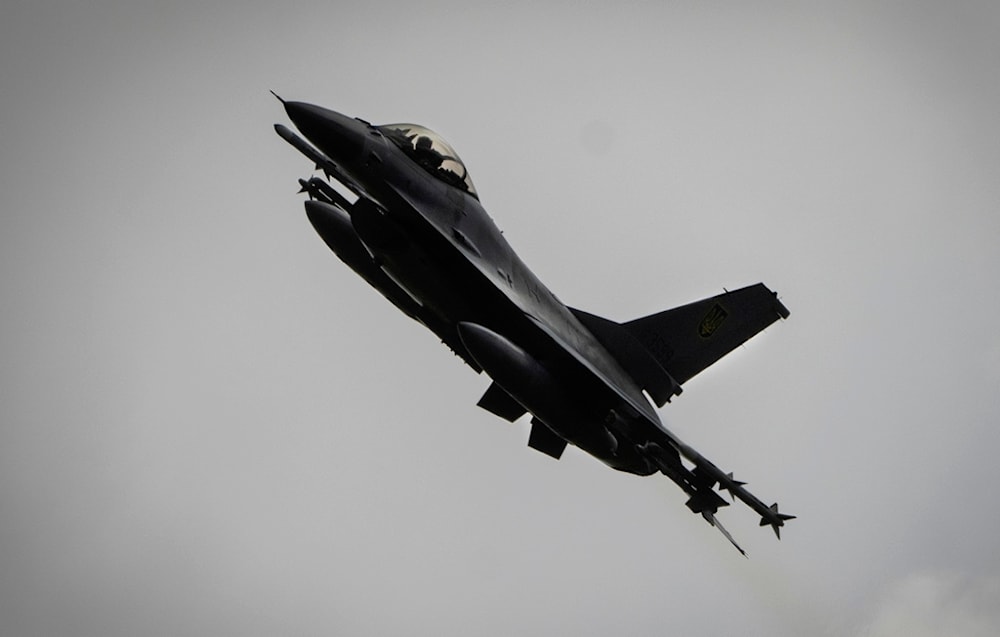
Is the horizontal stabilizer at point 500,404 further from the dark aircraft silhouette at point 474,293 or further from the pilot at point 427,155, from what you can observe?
the pilot at point 427,155

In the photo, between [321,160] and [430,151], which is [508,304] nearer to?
[430,151]

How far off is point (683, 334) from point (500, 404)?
14.3 ft

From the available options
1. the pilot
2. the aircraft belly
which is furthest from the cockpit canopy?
the aircraft belly

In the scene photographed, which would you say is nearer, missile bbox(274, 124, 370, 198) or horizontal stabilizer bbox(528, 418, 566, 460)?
missile bbox(274, 124, 370, 198)

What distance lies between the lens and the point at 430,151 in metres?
17.4

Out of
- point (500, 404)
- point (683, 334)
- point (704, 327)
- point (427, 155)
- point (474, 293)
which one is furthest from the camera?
point (704, 327)

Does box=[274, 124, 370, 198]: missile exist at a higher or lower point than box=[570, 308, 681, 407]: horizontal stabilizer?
higher

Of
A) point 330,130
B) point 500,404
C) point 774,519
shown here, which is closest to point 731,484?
point 774,519

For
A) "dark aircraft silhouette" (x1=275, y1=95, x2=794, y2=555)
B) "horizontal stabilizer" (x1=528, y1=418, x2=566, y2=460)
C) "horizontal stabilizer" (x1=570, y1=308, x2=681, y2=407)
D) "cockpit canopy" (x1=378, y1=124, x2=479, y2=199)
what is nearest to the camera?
"dark aircraft silhouette" (x1=275, y1=95, x2=794, y2=555)

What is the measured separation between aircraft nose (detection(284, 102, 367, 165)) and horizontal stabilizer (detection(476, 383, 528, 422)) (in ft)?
20.1

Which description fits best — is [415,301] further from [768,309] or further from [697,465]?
[768,309]

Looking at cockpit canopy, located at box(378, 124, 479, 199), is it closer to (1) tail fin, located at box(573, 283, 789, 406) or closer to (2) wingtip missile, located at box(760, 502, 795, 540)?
(1) tail fin, located at box(573, 283, 789, 406)

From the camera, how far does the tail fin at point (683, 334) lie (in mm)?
21156

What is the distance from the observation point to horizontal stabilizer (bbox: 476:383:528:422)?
66.2 ft
